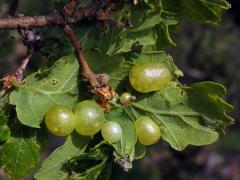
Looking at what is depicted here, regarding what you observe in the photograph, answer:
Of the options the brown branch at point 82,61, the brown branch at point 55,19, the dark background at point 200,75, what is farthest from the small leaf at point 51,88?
the dark background at point 200,75

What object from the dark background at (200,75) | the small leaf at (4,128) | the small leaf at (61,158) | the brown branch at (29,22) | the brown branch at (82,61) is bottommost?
the dark background at (200,75)

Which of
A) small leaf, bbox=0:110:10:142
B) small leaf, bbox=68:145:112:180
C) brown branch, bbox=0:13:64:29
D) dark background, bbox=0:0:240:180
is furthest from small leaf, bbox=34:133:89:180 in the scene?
dark background, bbox=0:0:240:180

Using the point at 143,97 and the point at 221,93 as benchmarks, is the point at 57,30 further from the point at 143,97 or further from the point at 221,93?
the point at 221,93

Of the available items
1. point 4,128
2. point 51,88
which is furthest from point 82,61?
point 4,128

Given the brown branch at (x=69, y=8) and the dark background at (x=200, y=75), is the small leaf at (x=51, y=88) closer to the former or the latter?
the brown branch at (x=69, y=8)

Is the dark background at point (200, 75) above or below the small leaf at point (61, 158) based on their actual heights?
below

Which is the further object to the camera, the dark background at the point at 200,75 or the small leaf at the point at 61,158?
the dark background at the point at 200,75

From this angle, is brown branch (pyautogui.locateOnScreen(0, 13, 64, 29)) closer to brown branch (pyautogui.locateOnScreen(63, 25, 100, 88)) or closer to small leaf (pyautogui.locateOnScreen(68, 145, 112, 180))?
brown branch (pyautogui.locateOnScreen(63, 25, 100, 88))
